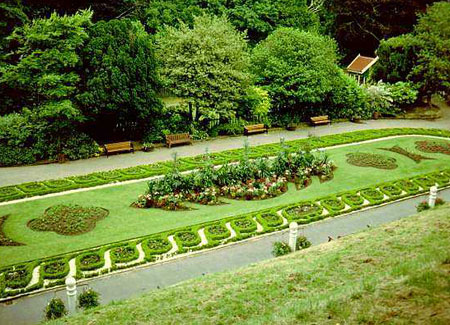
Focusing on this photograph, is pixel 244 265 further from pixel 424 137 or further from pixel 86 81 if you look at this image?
pixel 424 137

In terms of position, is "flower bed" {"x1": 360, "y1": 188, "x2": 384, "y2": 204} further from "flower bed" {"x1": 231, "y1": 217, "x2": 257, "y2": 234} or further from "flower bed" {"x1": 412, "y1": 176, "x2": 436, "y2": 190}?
"flower bed" {"x1": 231, "y1": 217, "x2": 257, "y2": 234}

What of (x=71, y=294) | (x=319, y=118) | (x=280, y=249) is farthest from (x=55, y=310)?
(x=319, y=118)

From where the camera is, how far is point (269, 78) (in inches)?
1130

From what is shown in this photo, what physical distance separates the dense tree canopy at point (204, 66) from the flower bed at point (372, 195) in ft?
34.0

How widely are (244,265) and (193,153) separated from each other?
11.5 meters

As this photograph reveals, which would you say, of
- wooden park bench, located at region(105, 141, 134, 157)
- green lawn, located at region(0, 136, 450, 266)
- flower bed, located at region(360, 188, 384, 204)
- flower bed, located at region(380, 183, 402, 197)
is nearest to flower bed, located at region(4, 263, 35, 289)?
green lawn, located at region(0, 136, 450, 266)

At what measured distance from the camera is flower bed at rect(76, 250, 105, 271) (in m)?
12.3

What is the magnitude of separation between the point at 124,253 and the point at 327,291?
6.57 meters

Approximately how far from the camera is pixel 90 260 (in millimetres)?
12719

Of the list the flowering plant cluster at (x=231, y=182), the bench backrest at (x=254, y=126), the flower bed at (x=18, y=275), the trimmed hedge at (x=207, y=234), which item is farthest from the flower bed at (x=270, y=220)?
the bench backrest at (x=254, y=126)

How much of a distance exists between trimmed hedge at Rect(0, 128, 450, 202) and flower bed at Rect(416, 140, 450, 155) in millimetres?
2200

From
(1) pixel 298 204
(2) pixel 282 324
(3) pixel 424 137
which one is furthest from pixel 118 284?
(3) pixel 424 137

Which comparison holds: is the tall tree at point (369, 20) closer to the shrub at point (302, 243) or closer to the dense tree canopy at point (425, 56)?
the dense tree canopy at point (425, 56)

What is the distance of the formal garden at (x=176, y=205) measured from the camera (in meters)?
12.9
